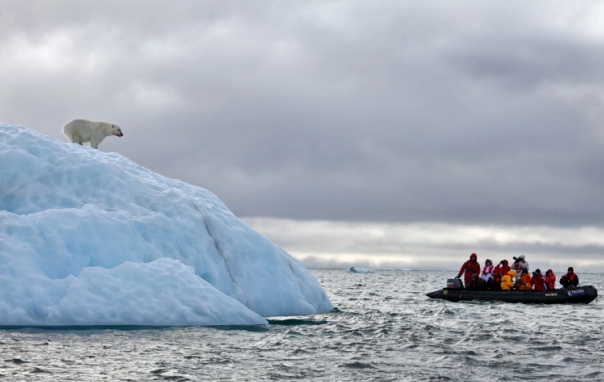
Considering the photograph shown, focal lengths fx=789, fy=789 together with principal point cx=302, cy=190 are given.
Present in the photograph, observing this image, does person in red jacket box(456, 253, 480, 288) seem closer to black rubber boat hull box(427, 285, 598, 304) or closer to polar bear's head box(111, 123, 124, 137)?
black rubber boat hull box(427, 285, 598, 304)

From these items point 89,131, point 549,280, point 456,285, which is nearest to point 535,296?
point 549,280

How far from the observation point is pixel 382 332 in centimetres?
2030

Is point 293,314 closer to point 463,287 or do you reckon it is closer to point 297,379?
point 297,379

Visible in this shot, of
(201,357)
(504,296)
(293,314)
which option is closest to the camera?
(201,357)

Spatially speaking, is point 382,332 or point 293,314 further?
point 293,314

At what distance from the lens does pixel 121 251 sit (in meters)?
18.9

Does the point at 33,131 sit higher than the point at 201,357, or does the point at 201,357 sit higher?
the point at 33,131

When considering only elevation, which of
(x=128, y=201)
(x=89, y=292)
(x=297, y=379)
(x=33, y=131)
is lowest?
(x=297, y=379)

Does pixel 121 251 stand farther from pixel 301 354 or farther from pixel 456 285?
pixel 456 285

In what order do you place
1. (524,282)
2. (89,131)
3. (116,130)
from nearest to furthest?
1. (89,131)
2. (116,130)
3. (524,282)

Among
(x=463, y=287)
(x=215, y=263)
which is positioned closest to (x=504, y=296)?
(x=463, y=287)

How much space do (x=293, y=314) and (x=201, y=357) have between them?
24.7ft

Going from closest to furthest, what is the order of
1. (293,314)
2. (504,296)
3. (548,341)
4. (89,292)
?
(89,292) → (548,341) → (293,314) → (504,296)

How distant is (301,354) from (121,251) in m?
5.80
